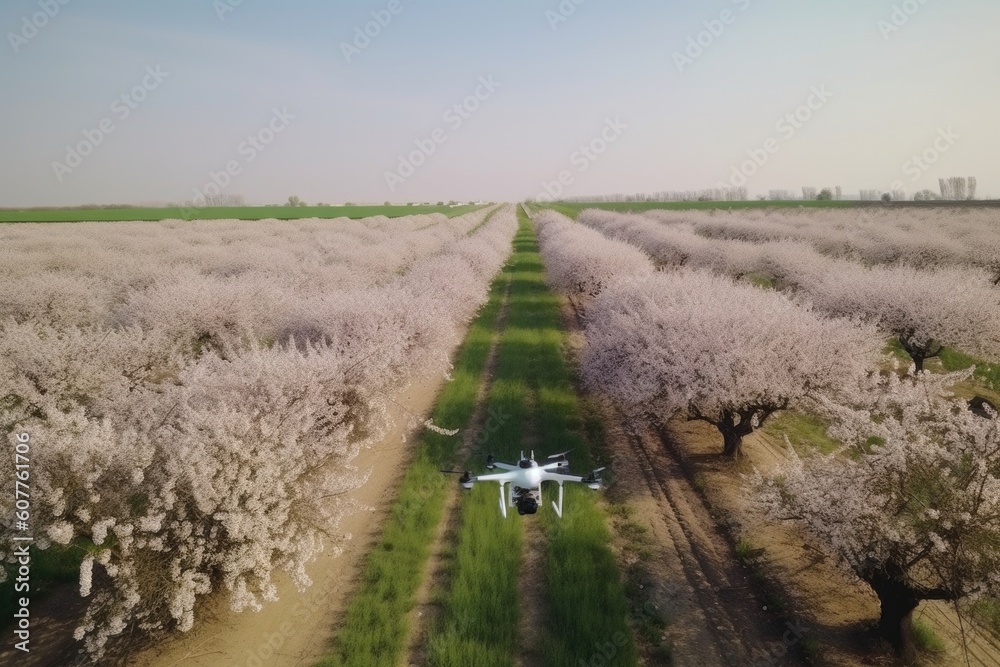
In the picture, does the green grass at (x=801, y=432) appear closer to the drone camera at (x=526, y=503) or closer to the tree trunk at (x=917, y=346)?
the tree trunk at (x=917, y=346)

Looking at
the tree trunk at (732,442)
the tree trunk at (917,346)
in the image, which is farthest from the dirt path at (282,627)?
the tree trunk at (917,346)

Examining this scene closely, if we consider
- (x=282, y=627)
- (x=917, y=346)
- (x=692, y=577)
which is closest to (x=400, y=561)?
(x=282, y=627)

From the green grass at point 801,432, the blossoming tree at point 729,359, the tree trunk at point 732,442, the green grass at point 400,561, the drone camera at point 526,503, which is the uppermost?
the drone camera at point 526,503

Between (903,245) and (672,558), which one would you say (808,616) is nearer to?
(672,558)

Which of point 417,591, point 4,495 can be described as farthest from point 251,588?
point 4,495

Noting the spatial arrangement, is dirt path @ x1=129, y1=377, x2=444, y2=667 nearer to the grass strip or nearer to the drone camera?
the grass strip
